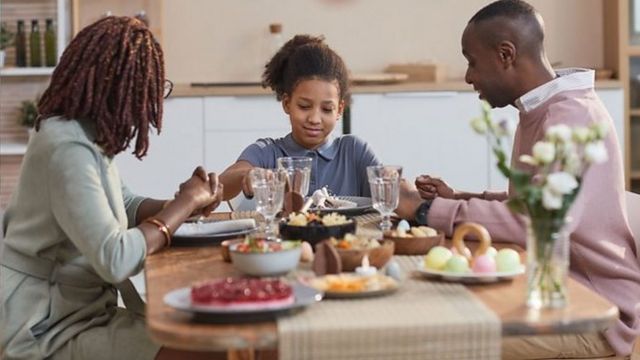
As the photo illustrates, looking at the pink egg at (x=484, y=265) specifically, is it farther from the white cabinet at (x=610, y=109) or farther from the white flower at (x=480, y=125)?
the white cabinet at (x=610, y=109)

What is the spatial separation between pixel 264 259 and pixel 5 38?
12.7 feet

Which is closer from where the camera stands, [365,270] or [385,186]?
[365,270]

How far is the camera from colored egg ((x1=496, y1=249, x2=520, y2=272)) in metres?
1.84

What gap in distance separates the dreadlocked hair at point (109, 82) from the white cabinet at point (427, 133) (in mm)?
3169

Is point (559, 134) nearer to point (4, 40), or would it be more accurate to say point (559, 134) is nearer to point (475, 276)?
point (475, 276)

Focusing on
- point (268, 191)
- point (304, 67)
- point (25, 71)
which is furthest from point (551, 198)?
point (25, 71)

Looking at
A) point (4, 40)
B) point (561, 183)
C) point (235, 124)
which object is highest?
point (4, 40)

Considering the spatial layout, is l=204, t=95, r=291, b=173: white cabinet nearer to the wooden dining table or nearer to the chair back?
the chair back

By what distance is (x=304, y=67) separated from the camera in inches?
124

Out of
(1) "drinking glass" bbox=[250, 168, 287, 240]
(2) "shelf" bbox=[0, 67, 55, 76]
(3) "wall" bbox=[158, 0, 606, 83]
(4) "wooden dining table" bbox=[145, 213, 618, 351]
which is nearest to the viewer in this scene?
(4) "wooden dining table" bbox=[145, 213, 618, 351]

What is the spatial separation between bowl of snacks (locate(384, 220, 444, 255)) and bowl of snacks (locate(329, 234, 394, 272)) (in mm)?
133

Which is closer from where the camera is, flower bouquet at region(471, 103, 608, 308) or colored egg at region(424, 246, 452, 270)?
flower bouquet at region(471, 103, 608, 308)

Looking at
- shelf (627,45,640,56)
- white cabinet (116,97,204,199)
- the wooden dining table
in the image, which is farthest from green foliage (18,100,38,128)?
the wooden dining table

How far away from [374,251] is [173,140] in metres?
3.48
